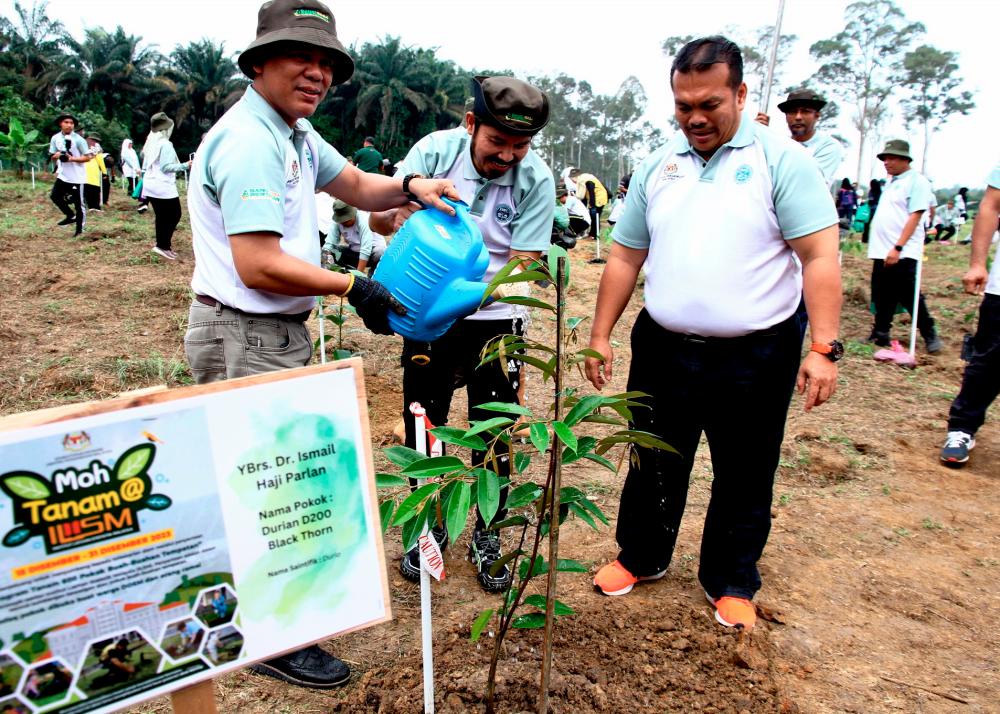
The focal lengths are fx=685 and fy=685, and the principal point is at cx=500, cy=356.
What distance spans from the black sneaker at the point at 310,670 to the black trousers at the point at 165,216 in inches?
262

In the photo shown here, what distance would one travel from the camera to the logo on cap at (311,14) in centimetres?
170

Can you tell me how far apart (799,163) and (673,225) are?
37 centimetres

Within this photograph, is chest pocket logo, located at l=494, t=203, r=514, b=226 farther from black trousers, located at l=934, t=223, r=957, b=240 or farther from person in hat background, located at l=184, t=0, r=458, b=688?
black trousers, located at l=934, t=223, r=957, b=240

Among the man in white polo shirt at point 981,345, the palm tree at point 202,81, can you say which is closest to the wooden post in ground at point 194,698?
the man in white polo shirt at point 981,345

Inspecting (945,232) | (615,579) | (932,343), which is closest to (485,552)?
(615,579)

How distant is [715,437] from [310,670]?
138cm

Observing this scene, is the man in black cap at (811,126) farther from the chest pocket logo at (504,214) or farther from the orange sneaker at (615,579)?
the orange sneaker at (615,579)

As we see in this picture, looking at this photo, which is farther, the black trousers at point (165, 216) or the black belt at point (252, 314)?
the black trousers at point (165, 216)

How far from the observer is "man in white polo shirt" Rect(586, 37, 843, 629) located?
190 centimetres

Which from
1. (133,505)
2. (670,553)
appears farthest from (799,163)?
(133,505)

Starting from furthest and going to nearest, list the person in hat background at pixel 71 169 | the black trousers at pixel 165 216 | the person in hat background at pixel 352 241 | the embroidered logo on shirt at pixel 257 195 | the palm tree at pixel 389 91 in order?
the palm tree at pixel 389 91 < the person in hat background at pixel 71 169 < the black trousers at pixel 165 216 < the person in hat background at pixel 352 241 < the embroidered logo on shirt at pixel 257 195

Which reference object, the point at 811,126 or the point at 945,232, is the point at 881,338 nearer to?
the point at 811,126

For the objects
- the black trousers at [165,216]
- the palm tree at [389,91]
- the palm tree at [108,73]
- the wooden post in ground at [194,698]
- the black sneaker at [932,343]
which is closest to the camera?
the wooden post in ground at [194,698]

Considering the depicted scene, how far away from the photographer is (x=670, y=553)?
7.91 feet
